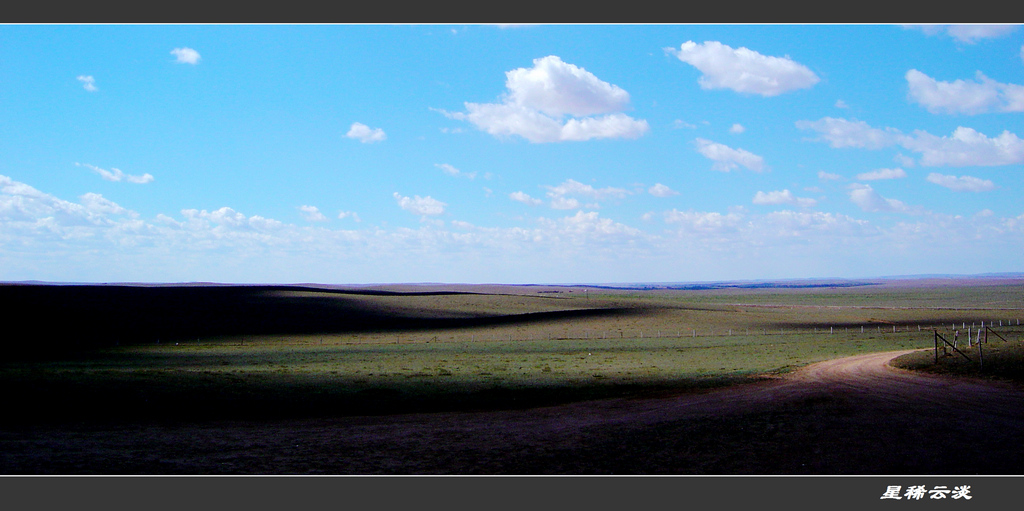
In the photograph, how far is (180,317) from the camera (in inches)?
2712

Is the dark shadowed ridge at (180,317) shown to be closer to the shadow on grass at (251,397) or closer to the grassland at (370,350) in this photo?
the grassland at (370,350)

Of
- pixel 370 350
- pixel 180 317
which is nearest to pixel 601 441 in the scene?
pixel 370 350

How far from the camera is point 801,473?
12.3m

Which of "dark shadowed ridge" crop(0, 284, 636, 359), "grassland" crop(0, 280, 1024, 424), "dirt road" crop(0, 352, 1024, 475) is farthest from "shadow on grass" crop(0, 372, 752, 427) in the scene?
"dark shadowed ridge" crop(0, 284, 636, 359)

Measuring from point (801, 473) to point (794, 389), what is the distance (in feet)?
32.9

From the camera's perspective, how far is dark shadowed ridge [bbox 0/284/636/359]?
56594 mm

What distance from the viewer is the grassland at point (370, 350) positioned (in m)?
20.2

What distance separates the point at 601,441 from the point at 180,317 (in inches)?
2555

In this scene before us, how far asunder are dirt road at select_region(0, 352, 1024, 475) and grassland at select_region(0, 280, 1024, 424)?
2.67 meters

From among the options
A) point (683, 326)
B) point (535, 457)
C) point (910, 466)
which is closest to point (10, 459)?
point (535, 457)

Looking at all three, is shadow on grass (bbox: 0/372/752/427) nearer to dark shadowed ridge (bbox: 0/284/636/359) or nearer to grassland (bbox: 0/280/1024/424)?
grassland (bbox: 0/280/1024/424)

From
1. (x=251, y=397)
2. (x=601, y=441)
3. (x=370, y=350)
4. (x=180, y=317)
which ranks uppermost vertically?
(x=180, y=317)

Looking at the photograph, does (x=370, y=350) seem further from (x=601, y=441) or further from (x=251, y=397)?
(x=601, y=441)

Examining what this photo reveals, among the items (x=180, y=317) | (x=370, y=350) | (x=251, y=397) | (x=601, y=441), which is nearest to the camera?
(x=601, y=441)
